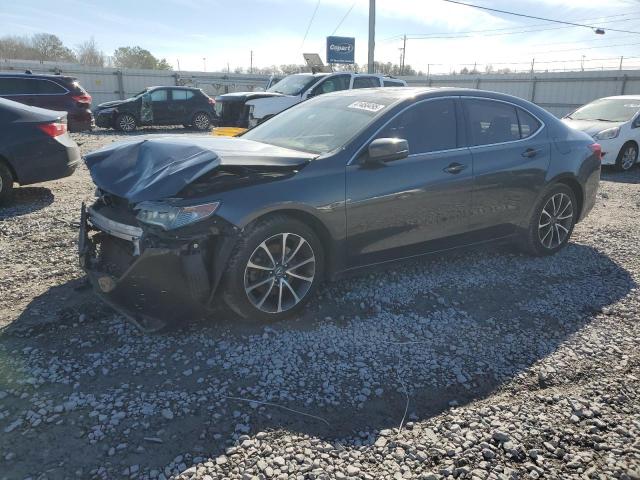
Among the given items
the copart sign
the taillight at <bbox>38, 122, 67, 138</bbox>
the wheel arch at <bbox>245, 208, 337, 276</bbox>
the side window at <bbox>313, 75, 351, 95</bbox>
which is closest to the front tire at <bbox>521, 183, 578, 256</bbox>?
the wheel arch at <bbox>245, 208, 337, 276</bbox>

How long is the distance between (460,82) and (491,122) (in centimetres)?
2678

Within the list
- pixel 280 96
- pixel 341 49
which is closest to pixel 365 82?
pixel 280 96

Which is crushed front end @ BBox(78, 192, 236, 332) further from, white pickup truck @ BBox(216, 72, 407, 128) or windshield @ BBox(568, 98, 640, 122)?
windshield @ BBox(568, 98, 640, 122)

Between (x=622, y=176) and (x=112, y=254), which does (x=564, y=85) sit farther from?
(x=112, y=254)

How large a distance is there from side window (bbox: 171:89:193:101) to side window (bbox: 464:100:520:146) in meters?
16.3

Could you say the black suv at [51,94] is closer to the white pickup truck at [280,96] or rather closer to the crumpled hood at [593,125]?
the white pickup truck at [280,96]

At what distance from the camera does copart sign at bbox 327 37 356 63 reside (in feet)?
83.6

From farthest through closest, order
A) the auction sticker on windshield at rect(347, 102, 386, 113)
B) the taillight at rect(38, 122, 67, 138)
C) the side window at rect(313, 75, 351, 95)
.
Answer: the side window at rect(313, 75, 351, 95)
the taillight at rect(38, 122, 67, 138)
the auction sticker on windshield at rect(347, 102, 386, 113)

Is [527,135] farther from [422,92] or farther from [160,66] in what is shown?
[160,66]

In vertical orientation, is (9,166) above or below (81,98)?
below

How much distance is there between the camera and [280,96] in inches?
483

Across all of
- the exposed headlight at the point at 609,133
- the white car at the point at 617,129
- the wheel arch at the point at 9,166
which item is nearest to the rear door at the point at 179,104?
the wheel arch at the point at 9,166

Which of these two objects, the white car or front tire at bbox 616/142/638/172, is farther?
front tire at bbox 616/142/638/172

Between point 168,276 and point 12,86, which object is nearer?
point 168,276
